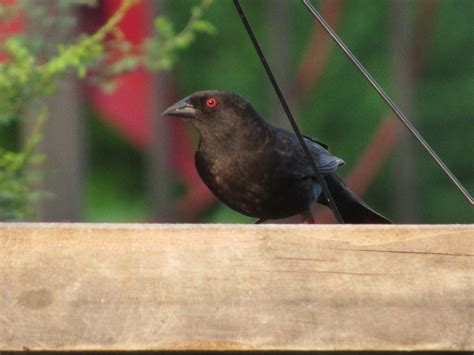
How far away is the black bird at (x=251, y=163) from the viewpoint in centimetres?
312

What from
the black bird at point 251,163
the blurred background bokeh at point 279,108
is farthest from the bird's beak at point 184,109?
the blurred background bokeh at point 279,108

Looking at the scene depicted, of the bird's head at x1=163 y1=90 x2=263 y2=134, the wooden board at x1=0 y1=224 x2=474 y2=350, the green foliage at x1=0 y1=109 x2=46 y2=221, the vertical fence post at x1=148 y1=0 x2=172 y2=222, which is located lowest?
the vertical fence post at x1=148 y1=0 x2=172 y2=222

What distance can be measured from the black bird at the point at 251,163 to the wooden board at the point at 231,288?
4.92ft

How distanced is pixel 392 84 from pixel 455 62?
263 mm

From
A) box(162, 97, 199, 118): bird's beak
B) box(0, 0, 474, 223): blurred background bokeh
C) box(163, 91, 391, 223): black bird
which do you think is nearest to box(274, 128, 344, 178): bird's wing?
box(163, 91, 391, 223): black bird

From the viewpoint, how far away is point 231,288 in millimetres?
1530

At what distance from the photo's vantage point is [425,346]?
154 cm

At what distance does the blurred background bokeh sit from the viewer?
4.43 meters

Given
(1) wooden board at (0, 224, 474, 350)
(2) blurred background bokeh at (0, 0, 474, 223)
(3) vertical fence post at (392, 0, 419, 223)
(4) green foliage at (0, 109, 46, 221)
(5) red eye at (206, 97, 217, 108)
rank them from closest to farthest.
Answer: (1) wooden board at (0, 224, 474, 350), (4) green foliage at (0, 109, 46, 221), (5) red eye at (206, 97, 217, 108), (2) blurred background bokeh at (0, 0, 474, 223), (3) vertical fence post at (392, 0, 419, 223)

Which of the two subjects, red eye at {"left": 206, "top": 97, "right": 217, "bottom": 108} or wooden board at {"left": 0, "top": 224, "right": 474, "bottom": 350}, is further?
red eye at {"left": 206, "top": 97, "right": 217, "bottom": 108}

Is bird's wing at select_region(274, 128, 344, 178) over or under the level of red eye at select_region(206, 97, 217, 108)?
under

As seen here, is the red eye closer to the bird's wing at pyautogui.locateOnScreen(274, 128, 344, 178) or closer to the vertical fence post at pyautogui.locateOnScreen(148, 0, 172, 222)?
the bird's wing at pyautogui.locateOnScreen(274, 128, 344, 178)

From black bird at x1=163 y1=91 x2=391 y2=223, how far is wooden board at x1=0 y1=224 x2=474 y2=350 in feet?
4.92

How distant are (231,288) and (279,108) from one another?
3.04 meters
